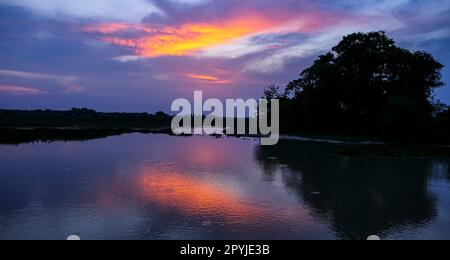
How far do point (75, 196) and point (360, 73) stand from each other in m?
40.3

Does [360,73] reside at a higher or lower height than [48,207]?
higher

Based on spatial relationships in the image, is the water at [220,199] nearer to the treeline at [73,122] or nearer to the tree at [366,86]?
the tree at [366,86]

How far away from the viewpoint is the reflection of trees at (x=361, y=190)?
39.4 feet

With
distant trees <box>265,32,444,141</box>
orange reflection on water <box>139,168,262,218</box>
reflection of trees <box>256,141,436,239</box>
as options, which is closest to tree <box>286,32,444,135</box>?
distant trees <box>265,32,444,141</box>

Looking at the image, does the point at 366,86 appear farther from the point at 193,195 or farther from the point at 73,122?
the point at 73,122

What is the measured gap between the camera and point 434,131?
137ft

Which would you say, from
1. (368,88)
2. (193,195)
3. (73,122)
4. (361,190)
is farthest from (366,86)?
(73,122)

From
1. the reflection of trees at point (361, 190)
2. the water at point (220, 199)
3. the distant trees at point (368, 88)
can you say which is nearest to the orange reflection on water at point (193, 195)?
the water at point (220, 199)

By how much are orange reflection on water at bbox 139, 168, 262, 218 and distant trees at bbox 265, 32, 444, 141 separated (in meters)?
28.5

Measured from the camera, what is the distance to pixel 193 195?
1498cm

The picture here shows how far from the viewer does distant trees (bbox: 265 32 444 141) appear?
42094mm

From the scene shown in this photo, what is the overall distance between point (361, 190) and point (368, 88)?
3410 centimetres
